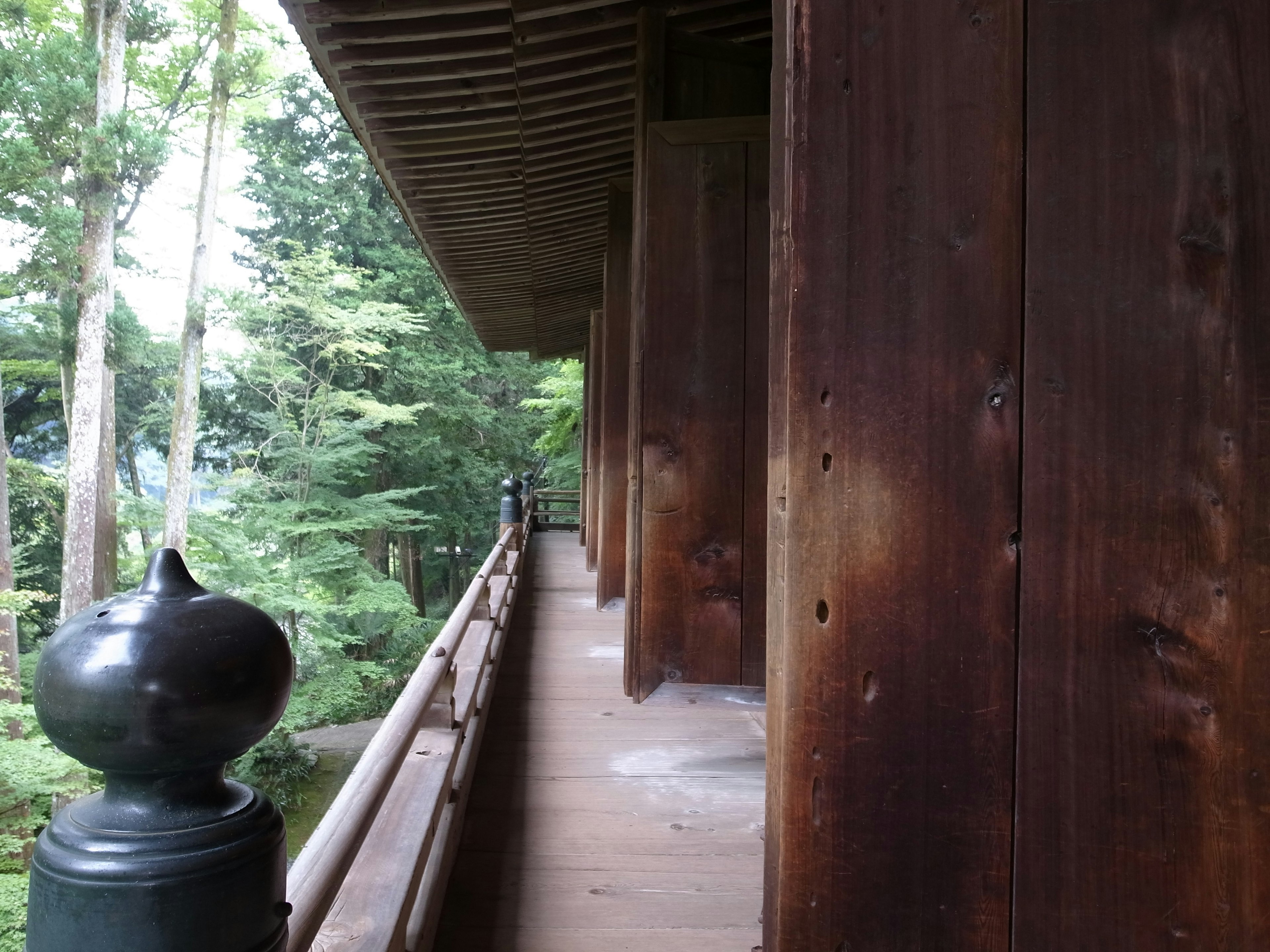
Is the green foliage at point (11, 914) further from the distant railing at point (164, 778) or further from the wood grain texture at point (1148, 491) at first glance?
the wood grain texture at point (1148, 491)

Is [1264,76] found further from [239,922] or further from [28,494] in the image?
[28,494]

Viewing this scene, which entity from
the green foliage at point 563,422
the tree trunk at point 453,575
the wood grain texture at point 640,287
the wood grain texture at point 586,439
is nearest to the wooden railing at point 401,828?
the wood grain texture at point 640,287

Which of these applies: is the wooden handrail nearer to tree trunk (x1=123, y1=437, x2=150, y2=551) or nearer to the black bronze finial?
the black bronze finial

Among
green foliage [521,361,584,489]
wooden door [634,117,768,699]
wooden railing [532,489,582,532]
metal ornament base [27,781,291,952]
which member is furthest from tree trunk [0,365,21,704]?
metal ornament base [27,781,291,952]

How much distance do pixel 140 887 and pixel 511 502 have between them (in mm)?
8279

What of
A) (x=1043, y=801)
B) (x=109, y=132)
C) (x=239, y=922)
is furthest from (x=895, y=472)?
(x=109, y=132)

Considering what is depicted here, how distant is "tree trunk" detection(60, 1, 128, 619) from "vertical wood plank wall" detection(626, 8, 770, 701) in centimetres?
1152

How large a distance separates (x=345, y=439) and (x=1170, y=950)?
625 inches

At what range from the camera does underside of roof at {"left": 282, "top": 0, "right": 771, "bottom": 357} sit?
10.7ft

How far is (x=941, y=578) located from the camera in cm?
132

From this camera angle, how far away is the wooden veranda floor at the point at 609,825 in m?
2.02

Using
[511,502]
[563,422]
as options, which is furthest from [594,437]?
[563,422]

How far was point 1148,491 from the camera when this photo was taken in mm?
1317

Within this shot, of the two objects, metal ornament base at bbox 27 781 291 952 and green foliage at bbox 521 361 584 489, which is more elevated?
green foliage at bbox 521 361 584 489
